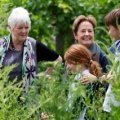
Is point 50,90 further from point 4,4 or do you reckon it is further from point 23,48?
point 4,4

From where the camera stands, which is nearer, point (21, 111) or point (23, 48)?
point (21, 111)

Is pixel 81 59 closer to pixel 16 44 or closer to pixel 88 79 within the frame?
pixel 88 79

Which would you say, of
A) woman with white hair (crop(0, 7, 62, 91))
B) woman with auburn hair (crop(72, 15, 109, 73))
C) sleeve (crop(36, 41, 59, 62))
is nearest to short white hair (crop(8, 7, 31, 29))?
woman with white hair (crop(0, 7, 62, 91))

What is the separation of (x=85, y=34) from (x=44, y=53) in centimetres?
41

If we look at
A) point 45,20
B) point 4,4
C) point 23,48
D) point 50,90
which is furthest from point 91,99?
point 45,20

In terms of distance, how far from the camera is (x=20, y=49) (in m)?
4.93

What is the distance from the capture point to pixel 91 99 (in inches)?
135

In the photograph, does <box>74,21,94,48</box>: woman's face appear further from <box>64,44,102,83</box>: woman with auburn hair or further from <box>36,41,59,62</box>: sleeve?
<box>64,44,102,83</box>: woman with auburn hair

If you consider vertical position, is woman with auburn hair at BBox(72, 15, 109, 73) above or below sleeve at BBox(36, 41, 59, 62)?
above

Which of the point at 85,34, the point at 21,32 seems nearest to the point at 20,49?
the point at 21,32

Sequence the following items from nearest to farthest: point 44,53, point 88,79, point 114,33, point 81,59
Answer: point 88,79 < point 81,59 < point 114,33 < point 44,53

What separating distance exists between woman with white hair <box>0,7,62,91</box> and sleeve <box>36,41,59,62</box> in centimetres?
5

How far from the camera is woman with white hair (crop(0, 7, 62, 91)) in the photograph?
4.82 m

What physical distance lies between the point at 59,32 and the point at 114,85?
5037 mm
